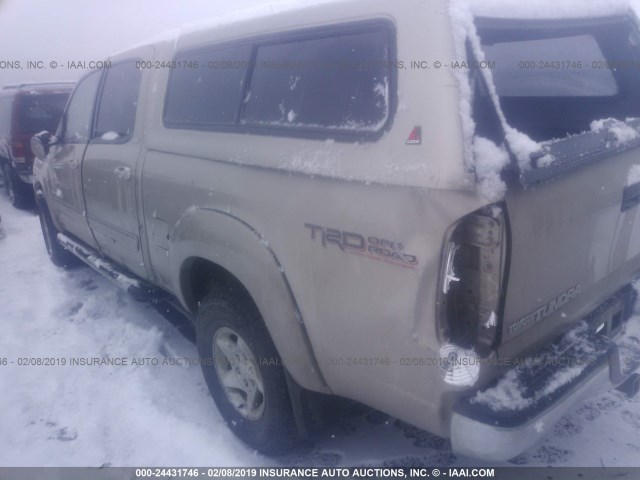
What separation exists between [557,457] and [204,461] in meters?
1.85

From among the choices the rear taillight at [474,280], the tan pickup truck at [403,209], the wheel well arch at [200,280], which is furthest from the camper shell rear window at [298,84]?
the wheel well arch at [200,280]

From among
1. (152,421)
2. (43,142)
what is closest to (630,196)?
(152,421)

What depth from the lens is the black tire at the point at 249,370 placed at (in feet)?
8.11

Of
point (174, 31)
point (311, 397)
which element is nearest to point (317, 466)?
point (311, 397)

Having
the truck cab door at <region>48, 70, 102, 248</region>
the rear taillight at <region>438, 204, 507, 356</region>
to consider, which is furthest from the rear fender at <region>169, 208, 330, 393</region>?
the truck cab door at <region>48, 70, 102, 248</region>

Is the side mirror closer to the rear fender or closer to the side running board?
the side running board

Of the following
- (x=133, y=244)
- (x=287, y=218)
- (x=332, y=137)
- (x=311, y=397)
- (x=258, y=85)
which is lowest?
(x=311, y=397)

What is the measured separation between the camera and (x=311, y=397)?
242cm

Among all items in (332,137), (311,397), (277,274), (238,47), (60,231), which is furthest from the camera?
(60,231)

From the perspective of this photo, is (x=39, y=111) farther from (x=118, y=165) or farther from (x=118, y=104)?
(x=118, y=165)

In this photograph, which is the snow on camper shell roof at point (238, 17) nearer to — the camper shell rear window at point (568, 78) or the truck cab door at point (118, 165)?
the truck cab door at point (118, 165)

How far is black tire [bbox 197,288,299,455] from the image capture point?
2.47 metres

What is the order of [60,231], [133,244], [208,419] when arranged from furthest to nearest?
[60,231], [133,244], [208,419]

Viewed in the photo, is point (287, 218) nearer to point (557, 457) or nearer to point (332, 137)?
point (332, 137)
